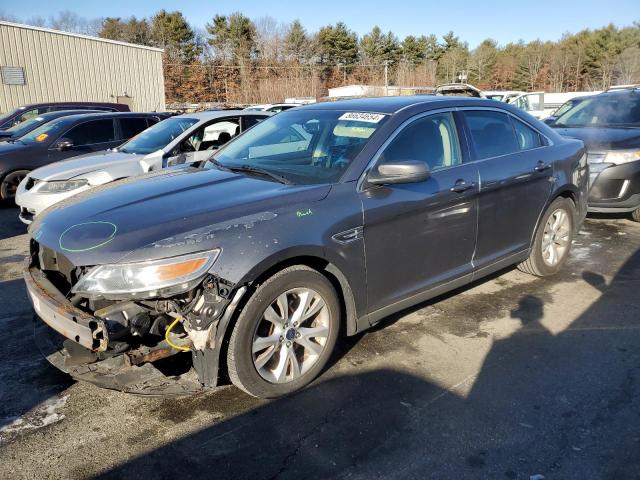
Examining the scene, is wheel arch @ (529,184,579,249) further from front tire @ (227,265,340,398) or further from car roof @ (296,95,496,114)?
front tire @ (227,265,340,398)

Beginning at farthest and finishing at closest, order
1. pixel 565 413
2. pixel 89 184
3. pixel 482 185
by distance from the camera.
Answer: pixel 89 184 < pixel 482 185 < pixel 565 413

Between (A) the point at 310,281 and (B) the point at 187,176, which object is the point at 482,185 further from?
(B) the point at 187,176

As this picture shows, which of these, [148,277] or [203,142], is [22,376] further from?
[203,142]

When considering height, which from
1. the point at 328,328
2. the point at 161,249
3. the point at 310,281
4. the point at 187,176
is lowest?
the point at 328,328

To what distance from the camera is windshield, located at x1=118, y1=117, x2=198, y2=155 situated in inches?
289

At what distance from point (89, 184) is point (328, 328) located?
465cm

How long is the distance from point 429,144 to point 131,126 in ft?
24.2

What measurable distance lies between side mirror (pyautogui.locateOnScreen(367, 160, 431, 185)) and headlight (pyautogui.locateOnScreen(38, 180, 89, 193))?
15.4ft

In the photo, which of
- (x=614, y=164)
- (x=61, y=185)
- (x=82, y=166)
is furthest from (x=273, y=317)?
(x=614, y=164)

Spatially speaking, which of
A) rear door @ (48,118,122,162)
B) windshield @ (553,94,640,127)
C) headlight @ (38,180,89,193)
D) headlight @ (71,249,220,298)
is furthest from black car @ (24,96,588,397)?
rear door @ (48,118,122,162)

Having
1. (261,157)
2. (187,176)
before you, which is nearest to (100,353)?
(187,176)

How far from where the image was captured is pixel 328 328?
3176mm

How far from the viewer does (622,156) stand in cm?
662

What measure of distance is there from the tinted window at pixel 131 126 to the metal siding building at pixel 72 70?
15705 mm
